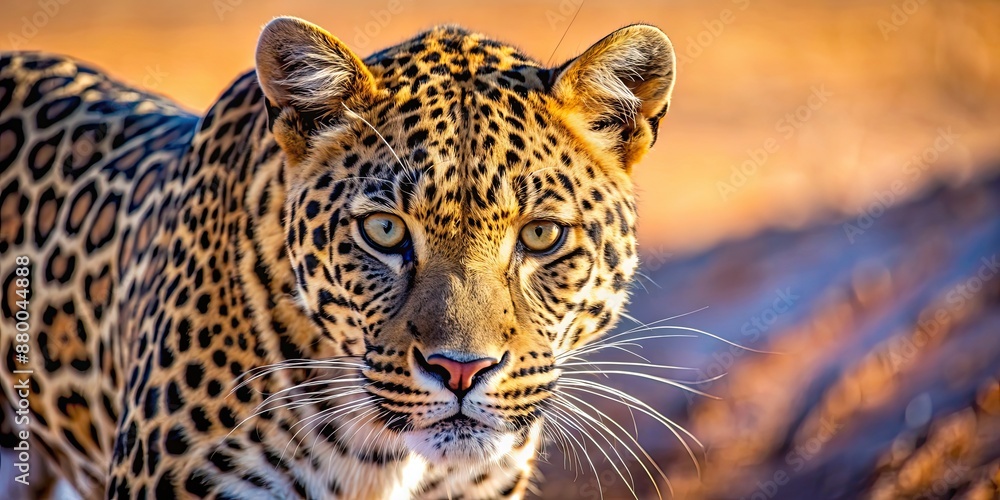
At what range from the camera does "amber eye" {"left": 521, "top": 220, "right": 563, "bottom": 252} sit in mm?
4258

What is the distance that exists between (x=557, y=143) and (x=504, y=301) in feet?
2.39

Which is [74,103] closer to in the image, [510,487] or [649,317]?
[510,487]

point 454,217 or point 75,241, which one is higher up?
point 454,217

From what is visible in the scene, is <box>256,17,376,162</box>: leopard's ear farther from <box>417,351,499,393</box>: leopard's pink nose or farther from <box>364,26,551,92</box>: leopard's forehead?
<box>417,351,499,393</box>: leopard's pink nose

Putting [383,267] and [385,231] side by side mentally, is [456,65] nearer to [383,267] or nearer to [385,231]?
[385,231]

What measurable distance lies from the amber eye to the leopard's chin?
71 cm

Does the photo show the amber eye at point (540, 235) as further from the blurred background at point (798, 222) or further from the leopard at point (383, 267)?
the blurred background at point (798, 222)

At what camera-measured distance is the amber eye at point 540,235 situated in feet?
14.0

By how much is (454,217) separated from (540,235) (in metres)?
0.40

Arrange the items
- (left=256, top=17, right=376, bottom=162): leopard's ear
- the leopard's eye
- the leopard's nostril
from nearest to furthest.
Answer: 1. the leopard's nostril
2. the leopard's eye
3. (left=256, top=17, right=376, bottom=162): leopard's ear

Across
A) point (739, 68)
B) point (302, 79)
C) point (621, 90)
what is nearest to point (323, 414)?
point (302, 79)

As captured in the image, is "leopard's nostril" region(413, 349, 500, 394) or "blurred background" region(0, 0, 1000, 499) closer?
"leopard's nostril" region(413, 349, 500, 394)

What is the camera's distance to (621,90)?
4.61 meters

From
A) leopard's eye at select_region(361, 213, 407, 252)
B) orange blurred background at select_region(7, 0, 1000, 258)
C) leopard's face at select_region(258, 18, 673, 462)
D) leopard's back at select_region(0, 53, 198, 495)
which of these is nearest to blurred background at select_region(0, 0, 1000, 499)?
orange blurred background at select_region(7, 0, 1000, 258)
